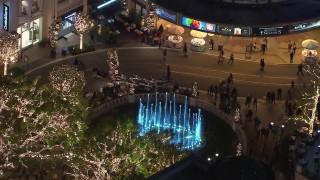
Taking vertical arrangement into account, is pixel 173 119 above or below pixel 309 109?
below

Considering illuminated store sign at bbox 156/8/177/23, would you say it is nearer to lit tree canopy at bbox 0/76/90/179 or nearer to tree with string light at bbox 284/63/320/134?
tree with string light at bbox 284/63/320/134

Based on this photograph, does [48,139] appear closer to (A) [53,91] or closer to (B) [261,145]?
(A) [53,91]

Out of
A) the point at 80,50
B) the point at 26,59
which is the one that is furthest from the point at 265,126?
the point at 26,59

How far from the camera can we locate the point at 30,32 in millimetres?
104125

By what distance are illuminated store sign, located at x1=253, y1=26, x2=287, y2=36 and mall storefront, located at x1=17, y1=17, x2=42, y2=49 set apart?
26.1 m

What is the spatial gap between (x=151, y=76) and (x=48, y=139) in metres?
26.1

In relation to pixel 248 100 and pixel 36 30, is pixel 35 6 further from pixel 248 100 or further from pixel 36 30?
pixel 248 100

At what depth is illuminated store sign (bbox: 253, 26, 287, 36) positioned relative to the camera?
323 ft

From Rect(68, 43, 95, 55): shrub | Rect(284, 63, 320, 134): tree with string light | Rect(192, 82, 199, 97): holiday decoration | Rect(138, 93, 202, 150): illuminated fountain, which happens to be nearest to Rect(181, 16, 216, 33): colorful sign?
Rect(192, 82, 199, 97): holiday decoration

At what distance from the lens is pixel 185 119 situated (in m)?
90.6

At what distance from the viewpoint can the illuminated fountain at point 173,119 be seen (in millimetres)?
86812

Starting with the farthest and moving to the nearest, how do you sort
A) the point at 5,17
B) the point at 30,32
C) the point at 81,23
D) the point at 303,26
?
1. the point at 30,32
2. the point at 81,23
3. the point at 303,26
4. the point at 5,17

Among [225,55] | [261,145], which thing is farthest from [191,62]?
[261,145]

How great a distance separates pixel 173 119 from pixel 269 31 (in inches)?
652
